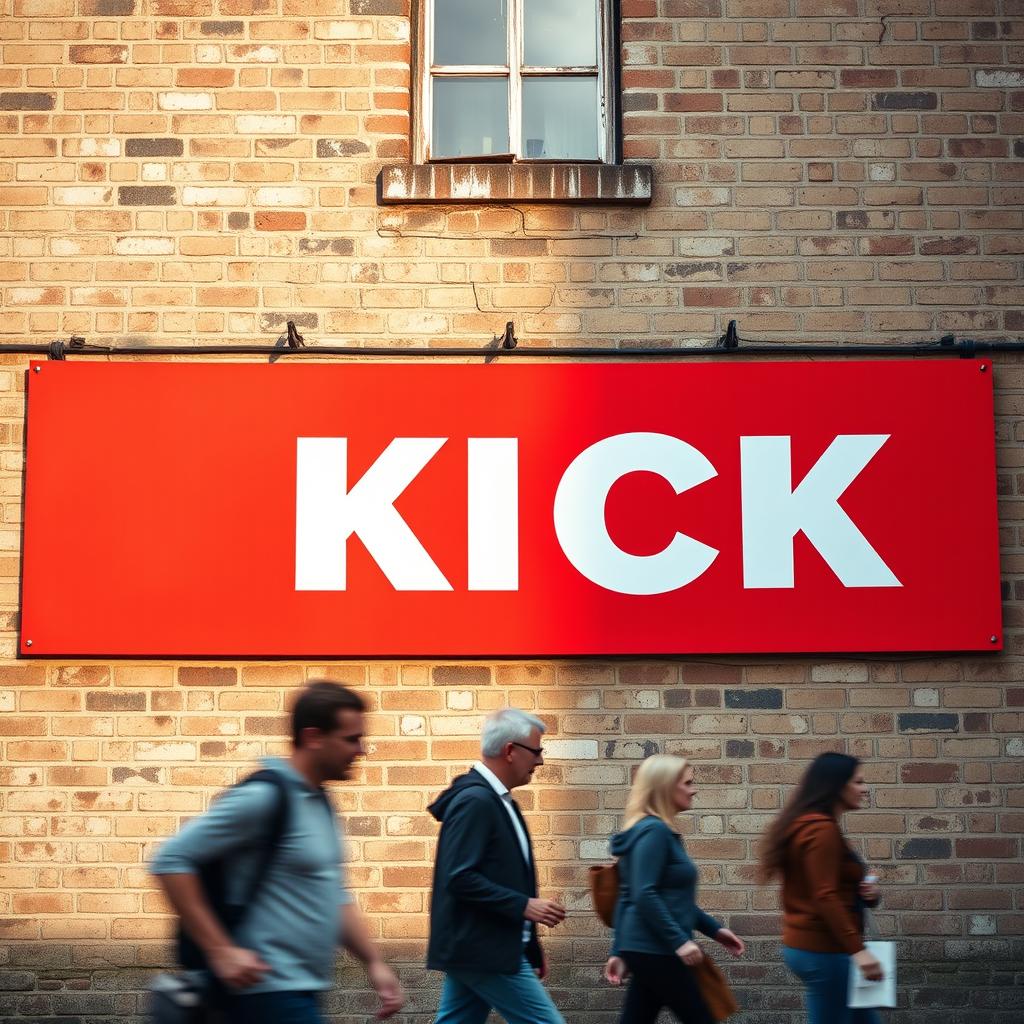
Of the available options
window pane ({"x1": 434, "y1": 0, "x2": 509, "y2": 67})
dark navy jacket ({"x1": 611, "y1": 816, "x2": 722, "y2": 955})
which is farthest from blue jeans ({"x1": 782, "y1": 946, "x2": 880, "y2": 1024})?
window pane ({"x1": 434, "y1": 0, "x2": 509, "y2": 67})

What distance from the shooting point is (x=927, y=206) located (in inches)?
295

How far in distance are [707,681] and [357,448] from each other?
216cm

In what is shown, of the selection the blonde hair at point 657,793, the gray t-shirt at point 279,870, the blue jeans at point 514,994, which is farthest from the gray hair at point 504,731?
the gray t-shirt at point 279,870

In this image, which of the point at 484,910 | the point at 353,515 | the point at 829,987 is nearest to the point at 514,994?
the point at 484,910

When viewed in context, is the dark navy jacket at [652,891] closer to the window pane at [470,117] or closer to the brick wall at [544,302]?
the brick wall at [544,302]

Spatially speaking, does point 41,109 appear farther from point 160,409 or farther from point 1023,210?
point 1023,210

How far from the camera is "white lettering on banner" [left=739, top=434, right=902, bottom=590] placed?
7180mm

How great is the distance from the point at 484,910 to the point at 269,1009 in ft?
4.95

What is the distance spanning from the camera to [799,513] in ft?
23.7

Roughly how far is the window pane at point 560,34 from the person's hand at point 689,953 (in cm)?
497

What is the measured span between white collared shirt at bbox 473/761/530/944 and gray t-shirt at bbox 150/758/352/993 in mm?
1455

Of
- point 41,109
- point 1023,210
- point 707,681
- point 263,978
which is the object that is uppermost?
point 41,109

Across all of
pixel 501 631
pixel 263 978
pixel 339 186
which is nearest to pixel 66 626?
pixel 501 631

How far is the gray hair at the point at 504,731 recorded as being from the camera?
511 cm
